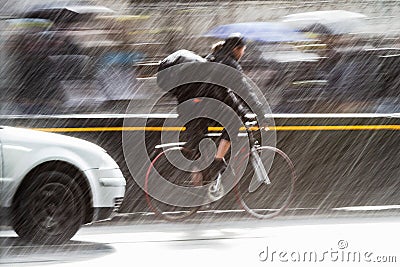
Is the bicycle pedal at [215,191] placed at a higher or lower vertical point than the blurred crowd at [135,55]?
lower

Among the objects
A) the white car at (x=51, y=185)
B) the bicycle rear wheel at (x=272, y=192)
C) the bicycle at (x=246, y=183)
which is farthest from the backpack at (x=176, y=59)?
the bicycle rear wheel at (x=272, y=192)

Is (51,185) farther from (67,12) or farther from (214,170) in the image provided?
(67,12)

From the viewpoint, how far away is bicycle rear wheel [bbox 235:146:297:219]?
301 inches

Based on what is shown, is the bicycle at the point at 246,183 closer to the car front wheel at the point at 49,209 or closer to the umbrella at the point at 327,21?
the umbrella at the point at 327,21

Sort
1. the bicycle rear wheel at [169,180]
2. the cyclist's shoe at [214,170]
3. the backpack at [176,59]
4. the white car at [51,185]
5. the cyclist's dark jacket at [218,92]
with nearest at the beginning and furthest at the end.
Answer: the white car at [51,185]
the backpack at [176,59]
the cyclist's dark jacket at [218,92]
the cyclist's shoe at [214,170]
the bicycle rear wheel at [169,180]

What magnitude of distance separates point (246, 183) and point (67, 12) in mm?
2201

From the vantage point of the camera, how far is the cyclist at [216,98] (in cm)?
726

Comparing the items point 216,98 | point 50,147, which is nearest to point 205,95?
point 216,98

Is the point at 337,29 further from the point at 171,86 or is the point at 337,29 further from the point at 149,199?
the point at 149,199

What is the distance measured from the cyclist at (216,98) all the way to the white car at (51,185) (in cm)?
98

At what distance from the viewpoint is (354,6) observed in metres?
7.47

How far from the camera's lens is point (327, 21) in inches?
297

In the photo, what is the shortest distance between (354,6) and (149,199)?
2.52m

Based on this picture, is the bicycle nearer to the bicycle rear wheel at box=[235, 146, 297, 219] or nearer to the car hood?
the bicycle rear wheel at box=[235, 146, 297, 219]
